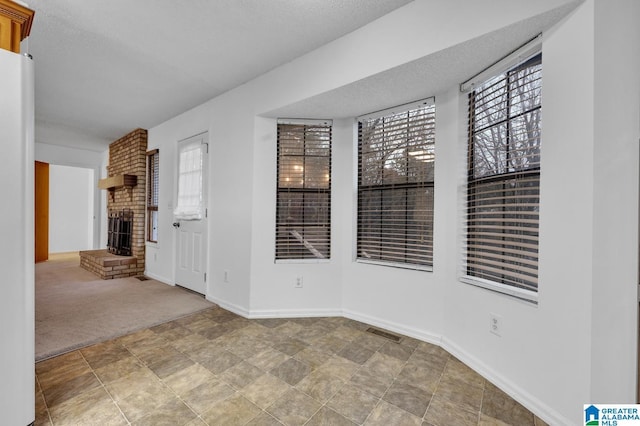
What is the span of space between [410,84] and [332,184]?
122 cm

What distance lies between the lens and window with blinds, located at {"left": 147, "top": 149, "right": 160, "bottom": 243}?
15.4 feet

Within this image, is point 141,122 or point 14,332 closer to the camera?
point 14,332

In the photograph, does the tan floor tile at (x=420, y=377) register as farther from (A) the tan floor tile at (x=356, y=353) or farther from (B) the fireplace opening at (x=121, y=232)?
(B) the fireplace opening at (x=121, y=232)

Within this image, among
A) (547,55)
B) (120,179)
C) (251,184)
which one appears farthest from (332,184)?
(120,179)

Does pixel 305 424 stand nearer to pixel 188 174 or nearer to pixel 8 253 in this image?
pixel 8 253

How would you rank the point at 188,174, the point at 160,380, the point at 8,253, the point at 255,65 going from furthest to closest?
1. the point at 188,174
2. the point at 255,65
3. the point at 160,380
4. the point at 8,253

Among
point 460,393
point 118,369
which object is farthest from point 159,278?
point 460,393

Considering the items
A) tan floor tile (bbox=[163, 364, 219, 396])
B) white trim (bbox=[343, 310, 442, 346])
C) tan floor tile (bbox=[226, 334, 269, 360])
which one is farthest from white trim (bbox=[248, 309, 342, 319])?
tan floor tile (bbox=[163, 364, 219, 396])

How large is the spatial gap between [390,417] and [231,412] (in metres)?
0.89

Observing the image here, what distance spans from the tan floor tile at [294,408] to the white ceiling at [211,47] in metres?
2.28

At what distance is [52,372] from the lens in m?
1.90

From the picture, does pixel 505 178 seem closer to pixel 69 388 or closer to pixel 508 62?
pixel 508 62

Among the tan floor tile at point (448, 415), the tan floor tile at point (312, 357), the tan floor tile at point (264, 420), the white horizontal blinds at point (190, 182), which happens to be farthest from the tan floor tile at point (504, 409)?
the white horizontal blinds at point (190, 182)

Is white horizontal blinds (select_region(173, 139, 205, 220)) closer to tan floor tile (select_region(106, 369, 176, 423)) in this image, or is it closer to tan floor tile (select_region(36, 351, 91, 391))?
tan floor tile (select_region(36, 351, 91, 391))
